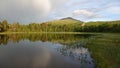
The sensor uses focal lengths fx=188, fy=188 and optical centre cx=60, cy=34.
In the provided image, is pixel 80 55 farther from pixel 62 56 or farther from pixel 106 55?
pixel 106 55

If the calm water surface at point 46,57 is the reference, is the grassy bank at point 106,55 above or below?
above

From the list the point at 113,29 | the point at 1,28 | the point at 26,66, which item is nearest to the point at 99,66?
the point at 26,66

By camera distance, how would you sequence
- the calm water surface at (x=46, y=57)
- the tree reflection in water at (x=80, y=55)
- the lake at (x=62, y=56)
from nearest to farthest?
the lake at (x=62, y=56) → the calm water surface at (x=46, y=57) → the tree reflection in water at (x=80, y=55)

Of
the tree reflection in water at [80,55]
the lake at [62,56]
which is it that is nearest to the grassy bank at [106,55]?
the lake at [62,56]

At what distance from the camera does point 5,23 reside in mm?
198750

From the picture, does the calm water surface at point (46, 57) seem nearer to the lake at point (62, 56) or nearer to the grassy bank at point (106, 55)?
the lake at point (62, 56)

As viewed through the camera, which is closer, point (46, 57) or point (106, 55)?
point (106, 55)

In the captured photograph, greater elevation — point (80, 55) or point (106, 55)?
point (106, 55)

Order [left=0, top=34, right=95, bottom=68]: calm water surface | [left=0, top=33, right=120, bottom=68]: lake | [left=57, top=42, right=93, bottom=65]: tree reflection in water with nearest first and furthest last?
[left=0, top=33, right=120, bottom=68]: lake → [left=0, top=34, right=95, bottom=68]: calm water surface → [left=57, top=42, right=93, bottom=65]: tree reflection in water

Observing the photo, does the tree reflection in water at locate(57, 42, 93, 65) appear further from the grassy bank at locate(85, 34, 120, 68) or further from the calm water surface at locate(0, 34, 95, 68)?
the grassy bank at locate(85, 34, 120, 68)

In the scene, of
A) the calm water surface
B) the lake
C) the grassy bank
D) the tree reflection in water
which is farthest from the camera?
the tree reflection in water

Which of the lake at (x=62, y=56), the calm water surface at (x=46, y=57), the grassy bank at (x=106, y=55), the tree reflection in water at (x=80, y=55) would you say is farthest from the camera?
the tree reflection in water at (x=80, y=55)

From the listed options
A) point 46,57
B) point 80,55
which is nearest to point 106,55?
point 80,55

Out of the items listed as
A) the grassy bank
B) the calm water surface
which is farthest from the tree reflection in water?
the grassy bank
